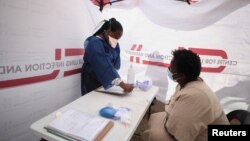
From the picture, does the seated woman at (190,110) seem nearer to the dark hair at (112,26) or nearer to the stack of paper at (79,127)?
the stack of paper at (79,127)

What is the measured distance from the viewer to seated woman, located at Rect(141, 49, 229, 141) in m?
1.03

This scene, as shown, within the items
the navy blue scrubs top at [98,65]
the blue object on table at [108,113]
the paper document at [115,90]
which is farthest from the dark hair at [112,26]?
the blue object on table at [108,113]

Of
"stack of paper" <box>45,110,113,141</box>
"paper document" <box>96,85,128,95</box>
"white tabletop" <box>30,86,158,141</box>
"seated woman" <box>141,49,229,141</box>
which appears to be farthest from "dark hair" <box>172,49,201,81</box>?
"stack of paper" <box>45,110,113,141</box>

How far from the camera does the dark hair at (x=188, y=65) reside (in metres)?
1.19

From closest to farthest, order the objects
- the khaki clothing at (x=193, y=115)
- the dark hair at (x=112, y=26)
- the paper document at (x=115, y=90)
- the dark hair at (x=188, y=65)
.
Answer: the khaki clothing at (x=193, y=115), the dark hair at (x=188, y=65), the paper document at (x=115, y=90), the dark hair at (x=112, y=26)

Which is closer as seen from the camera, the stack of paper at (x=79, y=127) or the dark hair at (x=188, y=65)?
the stack of paper at (x=79, y=127)

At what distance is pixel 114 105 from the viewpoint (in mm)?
1262

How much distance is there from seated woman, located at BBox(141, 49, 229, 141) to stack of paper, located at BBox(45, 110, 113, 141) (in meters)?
0.44

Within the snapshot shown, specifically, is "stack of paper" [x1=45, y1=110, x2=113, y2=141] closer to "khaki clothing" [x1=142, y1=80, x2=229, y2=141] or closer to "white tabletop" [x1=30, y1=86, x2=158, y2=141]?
"white tabletop" [x1=30, y1=86, x2=158, y2=141]

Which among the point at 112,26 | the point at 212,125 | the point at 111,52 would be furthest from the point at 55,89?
the point at 212,125

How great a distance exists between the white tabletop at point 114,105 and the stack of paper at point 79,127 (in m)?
0.03

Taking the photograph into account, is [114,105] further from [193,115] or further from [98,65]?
[193,115]

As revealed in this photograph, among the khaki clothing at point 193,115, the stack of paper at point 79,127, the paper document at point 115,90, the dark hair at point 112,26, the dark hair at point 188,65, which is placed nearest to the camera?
the stack of paper at point 79,127

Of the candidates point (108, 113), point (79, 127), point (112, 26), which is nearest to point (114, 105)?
point (108, 113)
